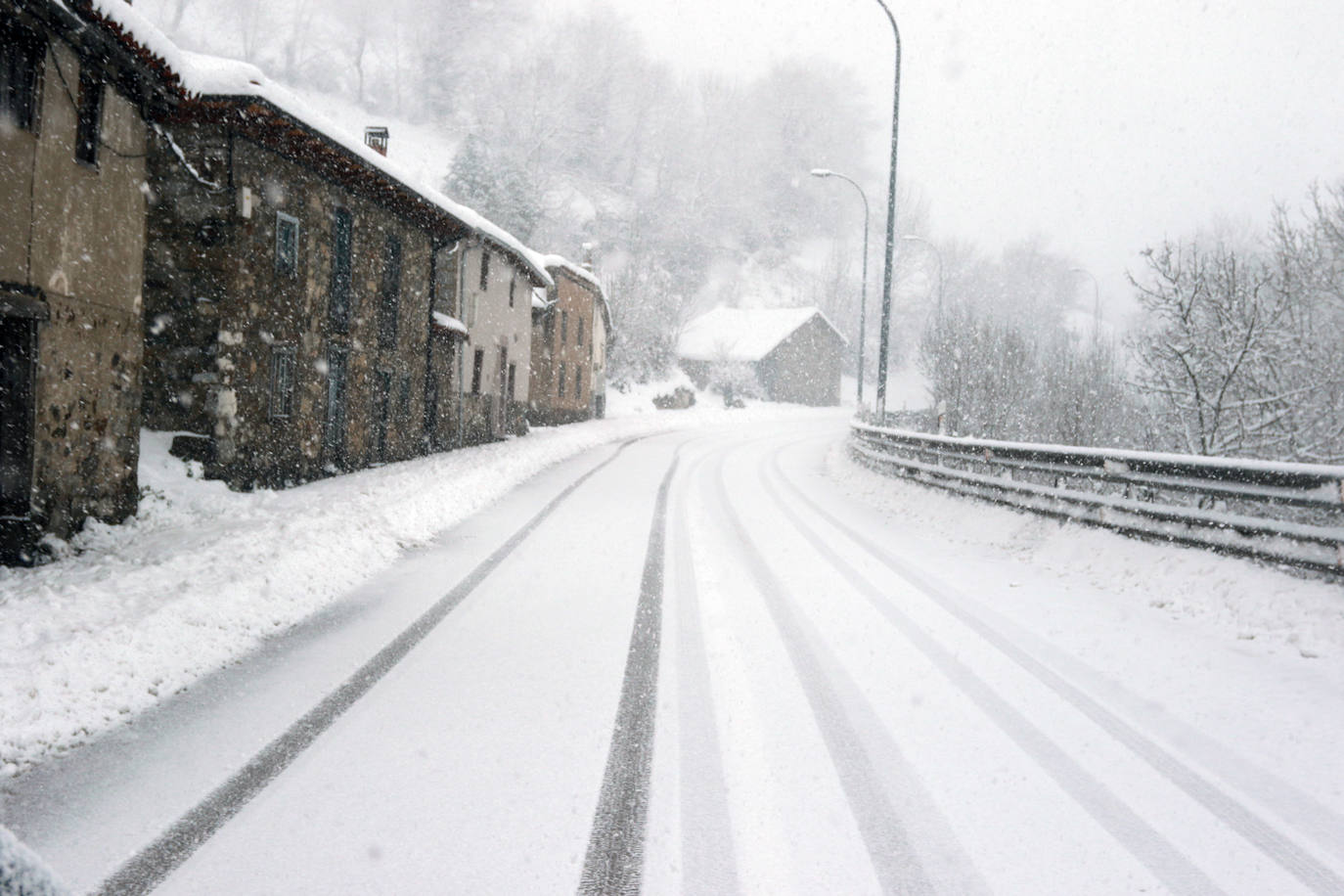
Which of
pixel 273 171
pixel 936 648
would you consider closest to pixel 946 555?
pixel 936 648

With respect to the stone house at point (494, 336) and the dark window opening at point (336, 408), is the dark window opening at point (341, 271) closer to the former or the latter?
the dark window opening at point (336, 408)

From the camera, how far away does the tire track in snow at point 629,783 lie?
2.85 meters

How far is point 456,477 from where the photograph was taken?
1417 cm

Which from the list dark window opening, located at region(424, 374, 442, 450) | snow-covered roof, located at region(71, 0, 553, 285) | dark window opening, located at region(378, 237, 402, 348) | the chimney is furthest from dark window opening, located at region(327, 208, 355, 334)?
the chimney

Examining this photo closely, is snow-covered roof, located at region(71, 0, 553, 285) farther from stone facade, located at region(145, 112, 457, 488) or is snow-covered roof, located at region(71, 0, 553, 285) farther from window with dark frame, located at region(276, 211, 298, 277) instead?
window with dark frame, located at region(276, 211, 298, 277)

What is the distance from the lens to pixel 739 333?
204 ft

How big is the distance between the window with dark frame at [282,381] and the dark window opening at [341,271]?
1762 millimetres

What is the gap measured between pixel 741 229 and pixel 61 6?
8004 cm

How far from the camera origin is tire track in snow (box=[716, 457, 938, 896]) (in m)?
2.92

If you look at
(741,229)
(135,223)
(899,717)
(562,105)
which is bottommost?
(899,717)

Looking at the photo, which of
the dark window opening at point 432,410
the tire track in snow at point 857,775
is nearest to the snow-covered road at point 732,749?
the tire track in snow at point 857,775

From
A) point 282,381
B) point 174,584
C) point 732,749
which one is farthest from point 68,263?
point 732,749

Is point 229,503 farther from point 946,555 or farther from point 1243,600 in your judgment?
point 1243,600

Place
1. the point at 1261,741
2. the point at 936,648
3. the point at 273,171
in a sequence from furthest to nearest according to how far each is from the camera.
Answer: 1. the point at 273,171
2. the point at 936,648
3. the point at 1261,741
